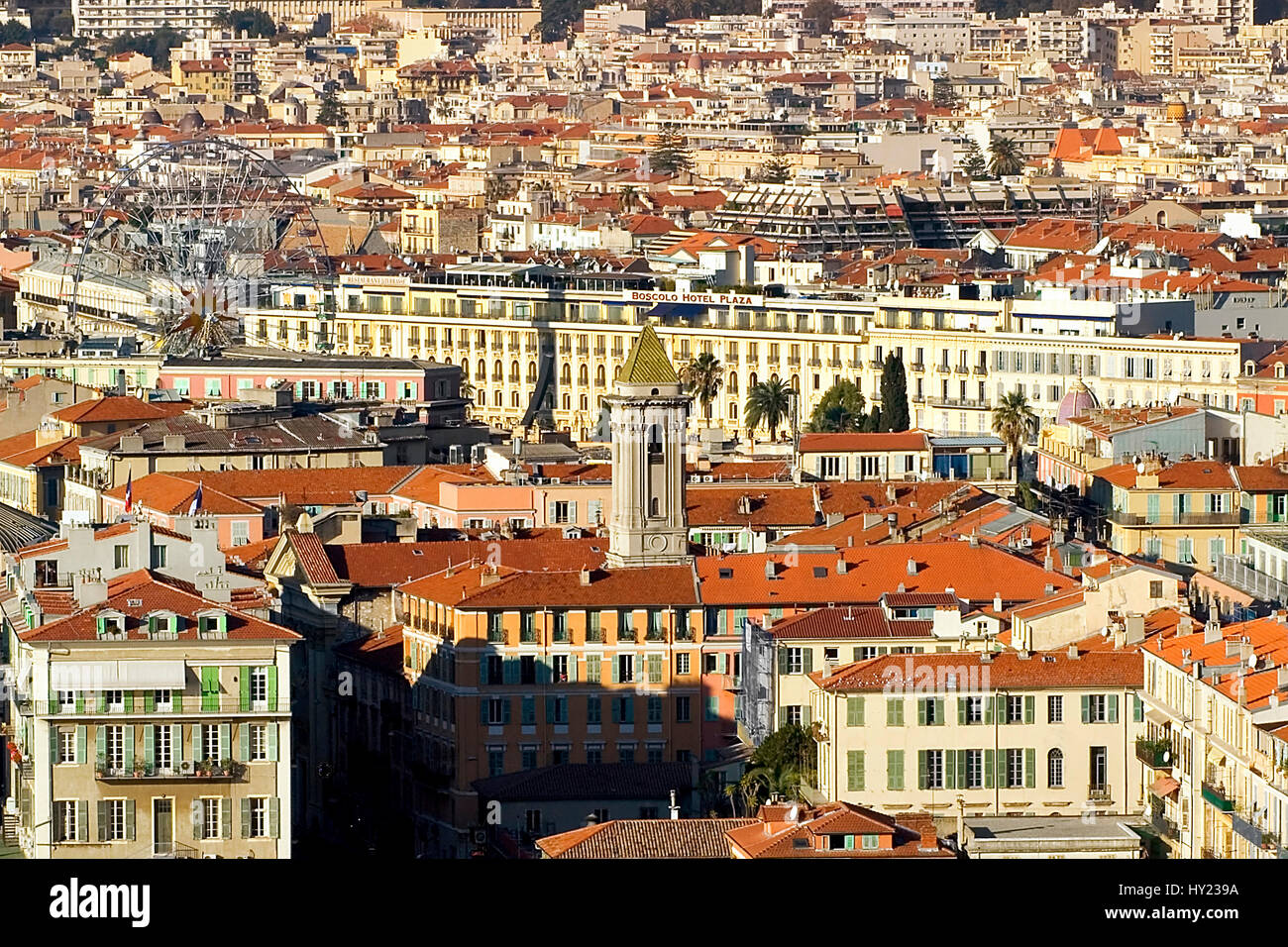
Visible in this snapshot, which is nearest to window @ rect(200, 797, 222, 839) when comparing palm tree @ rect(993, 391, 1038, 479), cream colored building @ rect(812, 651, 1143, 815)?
cream colored building @ rect(812, 651, 1143, 815)

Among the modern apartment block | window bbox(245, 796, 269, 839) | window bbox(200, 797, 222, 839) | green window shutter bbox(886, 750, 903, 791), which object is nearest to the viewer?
window bbox(200, 797, 222, 839)

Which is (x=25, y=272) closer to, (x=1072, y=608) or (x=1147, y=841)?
(x=1072, y=608)

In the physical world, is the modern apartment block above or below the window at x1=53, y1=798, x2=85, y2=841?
above

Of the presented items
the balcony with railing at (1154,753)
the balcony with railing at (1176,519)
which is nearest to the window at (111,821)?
the balcony with railing at (1154,753)

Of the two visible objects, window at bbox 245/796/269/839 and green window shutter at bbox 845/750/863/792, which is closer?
window at bbox 245/796/269/839

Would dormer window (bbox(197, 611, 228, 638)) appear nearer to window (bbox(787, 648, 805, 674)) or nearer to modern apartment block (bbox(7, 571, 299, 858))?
modern apartment block (bbox(7, 571, 299, 858))

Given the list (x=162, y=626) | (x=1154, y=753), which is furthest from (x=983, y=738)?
(x=162, y=626)
